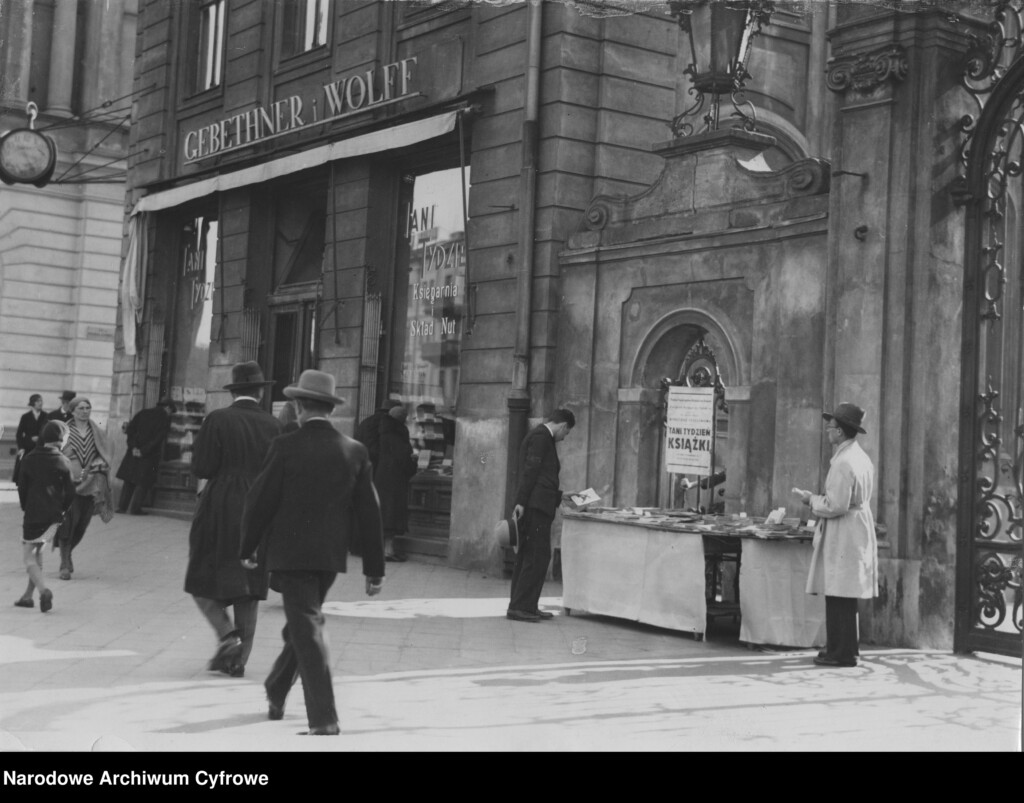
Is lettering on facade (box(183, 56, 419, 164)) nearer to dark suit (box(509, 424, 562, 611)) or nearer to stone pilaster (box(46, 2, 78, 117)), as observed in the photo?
stone pilaster (box(46, 2, 78, 117))

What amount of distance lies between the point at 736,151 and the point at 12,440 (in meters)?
19.8

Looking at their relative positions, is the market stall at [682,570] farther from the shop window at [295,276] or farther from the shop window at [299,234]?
the shop window at [299,234]

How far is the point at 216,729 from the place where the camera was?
6.71 m

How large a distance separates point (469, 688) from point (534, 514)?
3416mm

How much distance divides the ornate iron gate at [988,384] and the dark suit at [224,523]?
5005 millimetres

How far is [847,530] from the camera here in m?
9.62

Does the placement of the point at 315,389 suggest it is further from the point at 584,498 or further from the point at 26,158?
the point at 26,158

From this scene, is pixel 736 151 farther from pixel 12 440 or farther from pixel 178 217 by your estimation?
pixel 12 440

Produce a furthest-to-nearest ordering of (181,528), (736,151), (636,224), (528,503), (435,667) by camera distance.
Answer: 1. (181,528)
2. (636,224)
3. (736,151)
4. (528,503)
5. (435,667)

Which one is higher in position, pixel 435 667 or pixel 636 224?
pixel 636 224

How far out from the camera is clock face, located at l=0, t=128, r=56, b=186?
62.0ft

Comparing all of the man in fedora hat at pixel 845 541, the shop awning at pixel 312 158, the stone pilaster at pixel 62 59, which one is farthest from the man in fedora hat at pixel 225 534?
the stone pilaster at pixel 62 59

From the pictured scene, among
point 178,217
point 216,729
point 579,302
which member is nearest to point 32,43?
point 178,217

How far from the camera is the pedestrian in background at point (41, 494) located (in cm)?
1100
